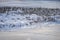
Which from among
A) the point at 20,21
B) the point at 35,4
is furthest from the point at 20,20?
the point at 35,4

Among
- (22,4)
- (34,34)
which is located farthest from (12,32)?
(22,4)

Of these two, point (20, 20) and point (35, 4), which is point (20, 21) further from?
A: point (35, 4)

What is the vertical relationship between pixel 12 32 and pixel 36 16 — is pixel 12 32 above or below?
below

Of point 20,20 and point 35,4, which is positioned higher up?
point 35,4

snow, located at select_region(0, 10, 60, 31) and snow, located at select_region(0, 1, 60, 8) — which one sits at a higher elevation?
snow, located at select_region(0, 1, 60, 8)

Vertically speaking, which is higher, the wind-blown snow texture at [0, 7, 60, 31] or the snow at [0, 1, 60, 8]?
the snow at [0, 1, 60, 8]

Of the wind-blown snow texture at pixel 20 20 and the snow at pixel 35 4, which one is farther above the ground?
A: the snow at pixel 35 4

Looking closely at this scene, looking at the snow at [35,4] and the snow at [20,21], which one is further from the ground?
the snow at [35,4]

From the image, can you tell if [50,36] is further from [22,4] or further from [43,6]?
[22,4]
